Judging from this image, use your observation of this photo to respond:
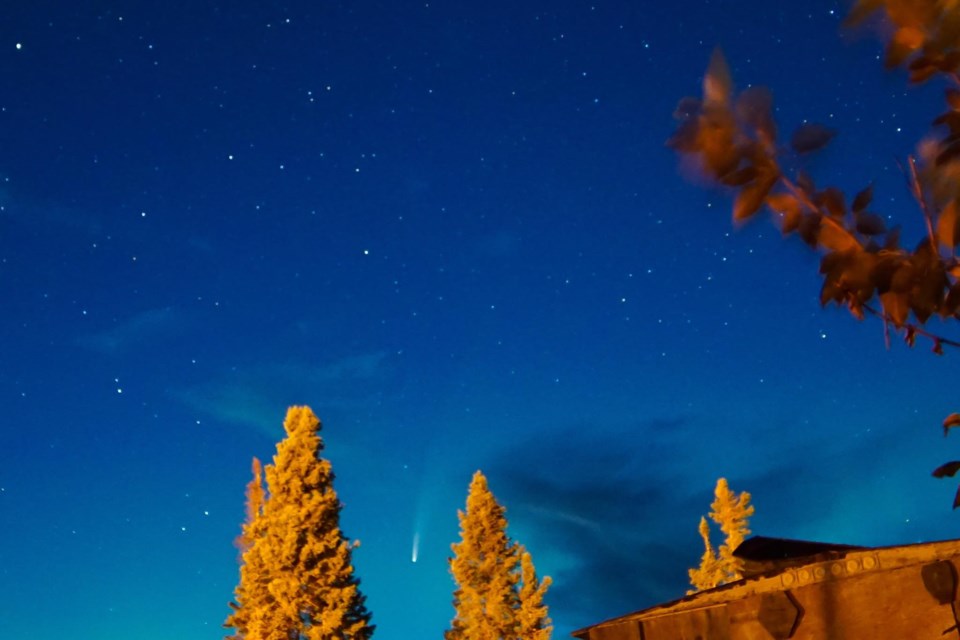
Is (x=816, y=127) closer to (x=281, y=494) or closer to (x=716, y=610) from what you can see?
(x=716, y=610)

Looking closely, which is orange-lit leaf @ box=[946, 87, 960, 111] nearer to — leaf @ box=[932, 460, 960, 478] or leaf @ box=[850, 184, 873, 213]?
leaf @ box=[850, 184, 873, 213]

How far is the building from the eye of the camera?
9352mm

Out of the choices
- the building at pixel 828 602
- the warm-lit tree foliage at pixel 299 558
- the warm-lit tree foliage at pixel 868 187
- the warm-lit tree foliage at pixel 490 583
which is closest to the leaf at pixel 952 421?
the warm-lit tree foliage at pixel 868 187

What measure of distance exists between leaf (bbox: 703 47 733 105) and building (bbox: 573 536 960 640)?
920 centimetres

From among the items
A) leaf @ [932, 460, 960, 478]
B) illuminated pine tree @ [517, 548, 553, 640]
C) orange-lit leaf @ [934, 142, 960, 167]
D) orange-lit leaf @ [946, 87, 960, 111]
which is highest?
illuminated pine tree @ [517, 548, 553, 640]

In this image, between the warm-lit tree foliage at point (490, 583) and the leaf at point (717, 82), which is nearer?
the leaf at point (717, 82)

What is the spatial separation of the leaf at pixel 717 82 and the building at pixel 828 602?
920 centimetres

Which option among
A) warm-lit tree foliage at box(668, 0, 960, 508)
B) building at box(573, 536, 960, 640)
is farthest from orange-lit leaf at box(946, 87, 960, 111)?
building at box(573, 536, 960, 640)

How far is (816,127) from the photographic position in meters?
1.92

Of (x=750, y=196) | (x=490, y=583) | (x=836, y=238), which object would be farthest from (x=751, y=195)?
(x=490, y=583)

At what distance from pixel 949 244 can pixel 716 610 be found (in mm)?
9939

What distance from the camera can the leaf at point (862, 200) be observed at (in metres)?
2.10

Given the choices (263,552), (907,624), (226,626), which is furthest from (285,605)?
(907,624)

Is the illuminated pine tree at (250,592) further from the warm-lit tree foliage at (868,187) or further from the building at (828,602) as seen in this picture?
the warm-lit tree foliage at (868,187)
